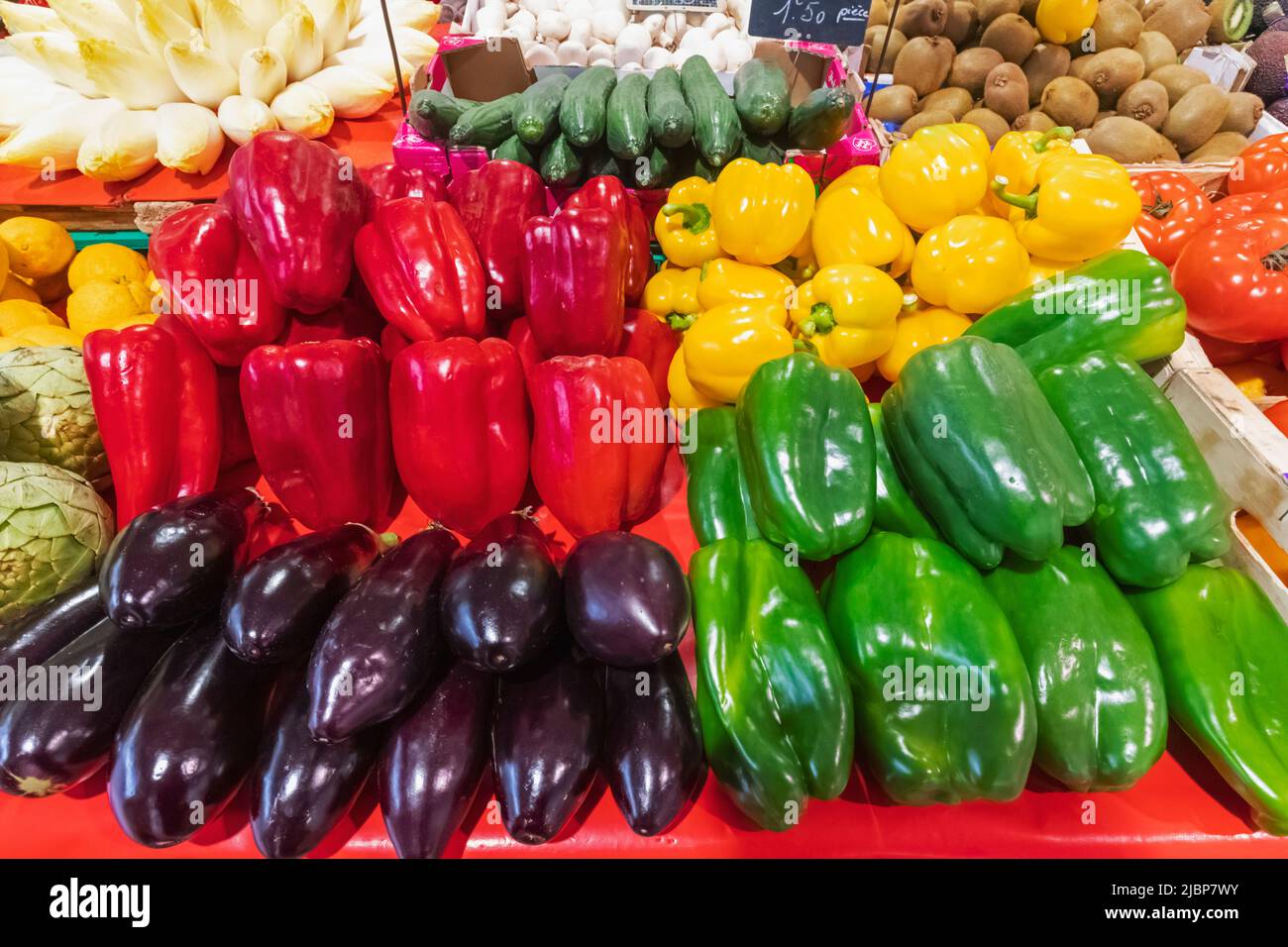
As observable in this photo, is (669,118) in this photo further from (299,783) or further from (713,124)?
(299,783)

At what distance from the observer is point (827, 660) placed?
1.33 metres

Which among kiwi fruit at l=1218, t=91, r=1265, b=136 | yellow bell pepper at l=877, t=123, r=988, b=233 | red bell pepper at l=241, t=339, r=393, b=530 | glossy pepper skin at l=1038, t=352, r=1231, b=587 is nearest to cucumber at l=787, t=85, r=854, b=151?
yellow bell pepper at l=877, t=123, r=988, b=233

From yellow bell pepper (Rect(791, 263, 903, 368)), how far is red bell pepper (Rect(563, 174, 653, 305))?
0.50 m

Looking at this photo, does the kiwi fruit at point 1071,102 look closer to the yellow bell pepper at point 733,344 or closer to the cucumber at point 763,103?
the cucumber at point 763,103

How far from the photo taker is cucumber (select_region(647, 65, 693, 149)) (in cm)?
227

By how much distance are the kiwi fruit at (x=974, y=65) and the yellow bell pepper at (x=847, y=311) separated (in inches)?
96.4

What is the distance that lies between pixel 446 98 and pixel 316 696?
210 centimetres

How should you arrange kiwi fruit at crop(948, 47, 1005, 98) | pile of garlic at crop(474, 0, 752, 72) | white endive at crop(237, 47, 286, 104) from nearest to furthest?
1. white endive at crop(237, 47, 286, 104)
2. pile of garlic at crop(474, 0, 752, 72)
3. kiwi fruit at crop(948, 47, 1005, 98)

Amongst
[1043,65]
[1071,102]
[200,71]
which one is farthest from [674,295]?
[1043,65]

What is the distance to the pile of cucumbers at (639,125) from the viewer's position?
232cm

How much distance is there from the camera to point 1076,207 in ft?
6.01

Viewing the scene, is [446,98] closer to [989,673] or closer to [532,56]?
[532,56]

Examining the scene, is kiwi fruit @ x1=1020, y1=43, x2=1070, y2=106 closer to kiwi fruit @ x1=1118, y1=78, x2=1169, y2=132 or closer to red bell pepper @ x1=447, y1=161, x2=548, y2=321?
kiwi fruit @ x1=1118, y1=78, x2=1169, y2=132

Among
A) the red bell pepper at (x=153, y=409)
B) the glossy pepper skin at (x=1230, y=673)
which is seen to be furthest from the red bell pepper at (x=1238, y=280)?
the red bell pepper at (x=153, y=409)
